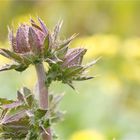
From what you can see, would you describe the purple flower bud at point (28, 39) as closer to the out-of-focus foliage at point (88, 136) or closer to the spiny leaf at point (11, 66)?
the spiny leaf at point (11, 66)

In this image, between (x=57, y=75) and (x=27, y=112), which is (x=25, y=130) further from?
(x=57, y=75)

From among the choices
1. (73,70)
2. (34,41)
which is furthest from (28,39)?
(73,70)

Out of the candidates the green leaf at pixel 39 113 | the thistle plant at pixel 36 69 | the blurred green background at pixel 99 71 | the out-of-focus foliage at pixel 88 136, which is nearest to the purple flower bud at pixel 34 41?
the thistle plant at pixel 36 69

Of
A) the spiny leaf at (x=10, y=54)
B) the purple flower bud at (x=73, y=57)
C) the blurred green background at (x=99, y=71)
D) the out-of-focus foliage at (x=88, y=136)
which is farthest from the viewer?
the blurred green background at (x=99, y=71)

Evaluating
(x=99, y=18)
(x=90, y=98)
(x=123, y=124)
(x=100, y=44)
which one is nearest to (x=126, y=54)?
(x=100, y=44)

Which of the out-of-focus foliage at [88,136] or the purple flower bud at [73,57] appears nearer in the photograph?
the purple flower bud at [73,57]

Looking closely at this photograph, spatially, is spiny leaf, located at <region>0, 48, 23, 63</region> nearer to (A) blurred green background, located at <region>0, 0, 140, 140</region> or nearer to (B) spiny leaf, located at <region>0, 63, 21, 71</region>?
(B) spiny leaf, located at <region>0, 63, 21, 71</region>
